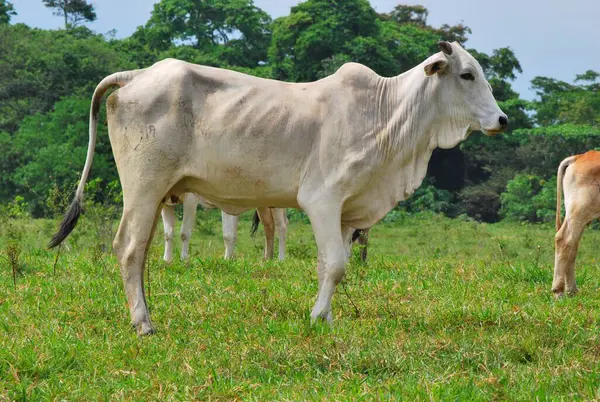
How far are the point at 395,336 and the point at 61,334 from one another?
210 cm

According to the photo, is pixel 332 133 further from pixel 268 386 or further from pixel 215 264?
pixel 215 264

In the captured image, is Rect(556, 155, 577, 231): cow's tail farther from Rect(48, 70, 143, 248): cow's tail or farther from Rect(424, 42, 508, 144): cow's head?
Rect(48, 70, 143, 248): cow's tail

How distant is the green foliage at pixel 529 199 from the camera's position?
30.1 metres

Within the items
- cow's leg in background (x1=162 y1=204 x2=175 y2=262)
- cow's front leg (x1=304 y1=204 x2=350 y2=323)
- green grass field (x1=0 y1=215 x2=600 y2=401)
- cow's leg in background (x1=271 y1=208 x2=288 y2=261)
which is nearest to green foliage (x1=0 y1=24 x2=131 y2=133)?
cow's leg in background (x1=271 y1=208 x2=288 y2=261)

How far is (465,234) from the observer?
19.9m

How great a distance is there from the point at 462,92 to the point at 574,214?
2.48m

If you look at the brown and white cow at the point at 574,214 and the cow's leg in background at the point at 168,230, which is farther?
the cow's leg in background at the point at 168,230

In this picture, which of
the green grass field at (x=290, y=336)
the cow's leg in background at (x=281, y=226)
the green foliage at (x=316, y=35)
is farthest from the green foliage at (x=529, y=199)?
the green grass field at (x=290, y=336)

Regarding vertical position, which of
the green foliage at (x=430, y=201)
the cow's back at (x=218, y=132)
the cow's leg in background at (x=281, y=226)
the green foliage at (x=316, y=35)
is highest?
the green foliage at (x=316, y=35)

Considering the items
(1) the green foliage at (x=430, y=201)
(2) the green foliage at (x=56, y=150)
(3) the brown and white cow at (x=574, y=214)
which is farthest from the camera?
(1) the green foliage at (x=430, y=201)

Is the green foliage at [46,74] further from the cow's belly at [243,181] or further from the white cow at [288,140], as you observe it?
the cow's belly at [243,181]

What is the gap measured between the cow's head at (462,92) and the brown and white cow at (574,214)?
2.21 m

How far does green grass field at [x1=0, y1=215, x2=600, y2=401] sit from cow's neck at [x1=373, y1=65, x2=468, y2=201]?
1016mm

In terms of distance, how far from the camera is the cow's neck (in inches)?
239
